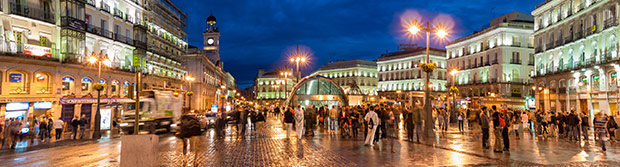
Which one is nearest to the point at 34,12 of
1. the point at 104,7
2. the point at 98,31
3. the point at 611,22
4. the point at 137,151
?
the point at 98,31

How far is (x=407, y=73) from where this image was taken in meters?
93.6

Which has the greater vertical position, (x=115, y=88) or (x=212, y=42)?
(x=212, y=42)

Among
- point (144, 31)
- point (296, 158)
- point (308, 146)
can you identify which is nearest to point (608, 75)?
point (308, 146)

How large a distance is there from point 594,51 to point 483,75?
28.7 meters

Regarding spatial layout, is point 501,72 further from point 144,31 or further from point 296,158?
point 296,158

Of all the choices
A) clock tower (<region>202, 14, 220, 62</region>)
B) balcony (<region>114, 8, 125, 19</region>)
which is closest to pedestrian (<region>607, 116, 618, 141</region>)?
balcony (<region>114, 8, 125, 19</region>)

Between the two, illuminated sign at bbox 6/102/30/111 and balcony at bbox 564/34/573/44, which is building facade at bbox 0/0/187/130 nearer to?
illuminated sign at bbox 6/102/30/111

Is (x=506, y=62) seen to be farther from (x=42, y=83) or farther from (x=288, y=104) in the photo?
(x=42, y=83)

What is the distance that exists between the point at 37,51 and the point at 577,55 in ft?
158

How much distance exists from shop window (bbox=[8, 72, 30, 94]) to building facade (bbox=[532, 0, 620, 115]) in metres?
45.2

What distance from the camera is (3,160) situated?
1329 cm

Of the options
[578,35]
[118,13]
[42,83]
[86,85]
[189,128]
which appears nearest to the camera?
[189,128]

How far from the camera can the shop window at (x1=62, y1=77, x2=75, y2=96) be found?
103 feet

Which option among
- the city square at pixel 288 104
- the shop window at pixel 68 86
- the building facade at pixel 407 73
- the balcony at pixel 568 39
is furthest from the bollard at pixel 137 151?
the building facade at pixel 407 73
